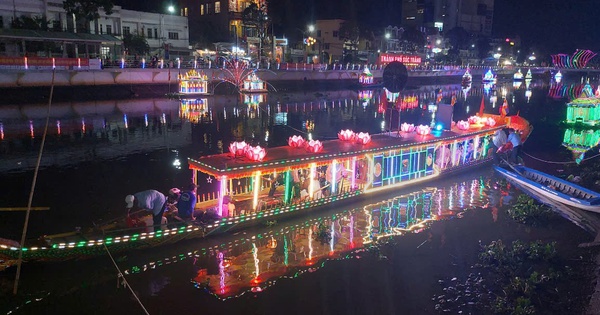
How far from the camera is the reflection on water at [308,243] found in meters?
11.7

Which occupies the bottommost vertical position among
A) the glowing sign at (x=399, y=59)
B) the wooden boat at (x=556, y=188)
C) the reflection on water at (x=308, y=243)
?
the reflection on water at (x=308, y=243)

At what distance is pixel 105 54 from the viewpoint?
61.0m

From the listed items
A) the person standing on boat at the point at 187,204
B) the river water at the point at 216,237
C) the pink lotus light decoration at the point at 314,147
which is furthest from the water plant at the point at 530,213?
the person standing on boat at the point at 187,204

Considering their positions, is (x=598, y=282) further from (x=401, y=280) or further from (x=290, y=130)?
(x=290, y=130)

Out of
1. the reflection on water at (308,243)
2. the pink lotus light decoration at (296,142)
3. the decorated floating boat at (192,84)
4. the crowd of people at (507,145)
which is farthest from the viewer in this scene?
the decorated floating boat at (192,84)

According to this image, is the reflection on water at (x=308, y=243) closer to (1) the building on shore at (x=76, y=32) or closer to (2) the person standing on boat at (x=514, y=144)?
(2) the person standing on boat at (x=514, y=144)

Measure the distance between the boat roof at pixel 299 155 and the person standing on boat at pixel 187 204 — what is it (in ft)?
2.69

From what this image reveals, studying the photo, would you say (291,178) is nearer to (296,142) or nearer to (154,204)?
(296,142)

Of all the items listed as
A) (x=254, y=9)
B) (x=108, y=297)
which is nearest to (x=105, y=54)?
(x=254, y=9)

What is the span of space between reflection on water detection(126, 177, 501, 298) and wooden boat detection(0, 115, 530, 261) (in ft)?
1.94

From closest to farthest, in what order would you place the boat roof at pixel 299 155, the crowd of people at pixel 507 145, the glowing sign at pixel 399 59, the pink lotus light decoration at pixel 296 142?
1. the boat roof at pixel 299 155
2. the pink lotus light decoration at pixel 296 142
3. the crowd of people at pixel 507 145
4. the glowing sign at pixel 399 59

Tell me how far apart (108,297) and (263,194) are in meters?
6.82

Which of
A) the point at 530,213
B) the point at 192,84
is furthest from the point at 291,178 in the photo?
the point at 192,84

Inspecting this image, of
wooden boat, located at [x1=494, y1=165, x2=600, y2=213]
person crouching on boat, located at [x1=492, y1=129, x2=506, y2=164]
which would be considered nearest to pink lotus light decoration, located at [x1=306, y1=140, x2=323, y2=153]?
wooden boat, located at [x1=494, y1=165, x2=600, y2=213]
